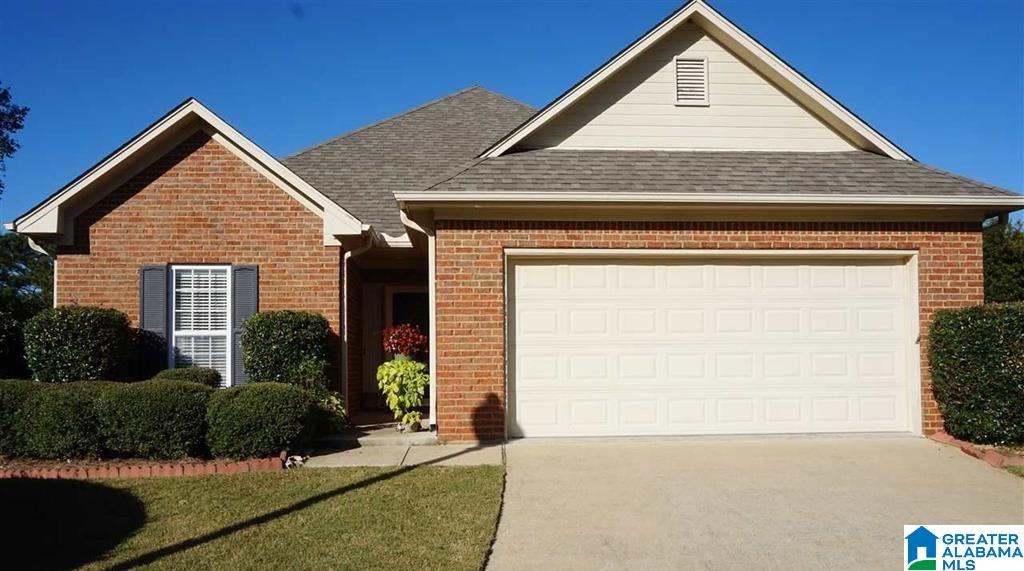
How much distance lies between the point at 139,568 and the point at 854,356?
28.7 feet

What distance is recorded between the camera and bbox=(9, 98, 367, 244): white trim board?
11.0 m

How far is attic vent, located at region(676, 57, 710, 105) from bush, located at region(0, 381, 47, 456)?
9.37m

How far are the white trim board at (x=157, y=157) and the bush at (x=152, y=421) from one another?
11.2 feet

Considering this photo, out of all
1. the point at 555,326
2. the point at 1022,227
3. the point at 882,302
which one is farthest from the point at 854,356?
the point at 1022,227

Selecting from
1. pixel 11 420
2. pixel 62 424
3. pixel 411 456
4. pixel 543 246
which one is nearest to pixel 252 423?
pixel 411 456

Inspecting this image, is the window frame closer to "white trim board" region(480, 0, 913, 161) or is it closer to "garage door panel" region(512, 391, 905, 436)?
"white trim board" region(480, 0, 913, 161)

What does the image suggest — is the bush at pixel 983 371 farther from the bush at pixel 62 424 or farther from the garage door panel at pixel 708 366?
the bush at pixel 62 424

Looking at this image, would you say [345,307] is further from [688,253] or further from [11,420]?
[688,253]

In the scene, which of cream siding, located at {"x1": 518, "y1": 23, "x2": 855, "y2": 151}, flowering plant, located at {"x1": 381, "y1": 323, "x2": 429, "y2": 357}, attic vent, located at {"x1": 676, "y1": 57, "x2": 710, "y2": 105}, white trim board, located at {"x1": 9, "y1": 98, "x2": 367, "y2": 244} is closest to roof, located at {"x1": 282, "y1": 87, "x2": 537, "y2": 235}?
white trim board, located at {"x1": 9, "y1": 98, "x2": 367, "y2": 244}

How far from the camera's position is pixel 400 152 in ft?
53.7

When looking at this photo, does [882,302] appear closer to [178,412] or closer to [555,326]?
[555,326]

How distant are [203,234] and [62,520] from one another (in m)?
5.39

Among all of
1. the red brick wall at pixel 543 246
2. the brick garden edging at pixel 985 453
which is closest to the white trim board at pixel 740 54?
the red brick wall at pixel 543 246

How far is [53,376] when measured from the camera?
10305mm
